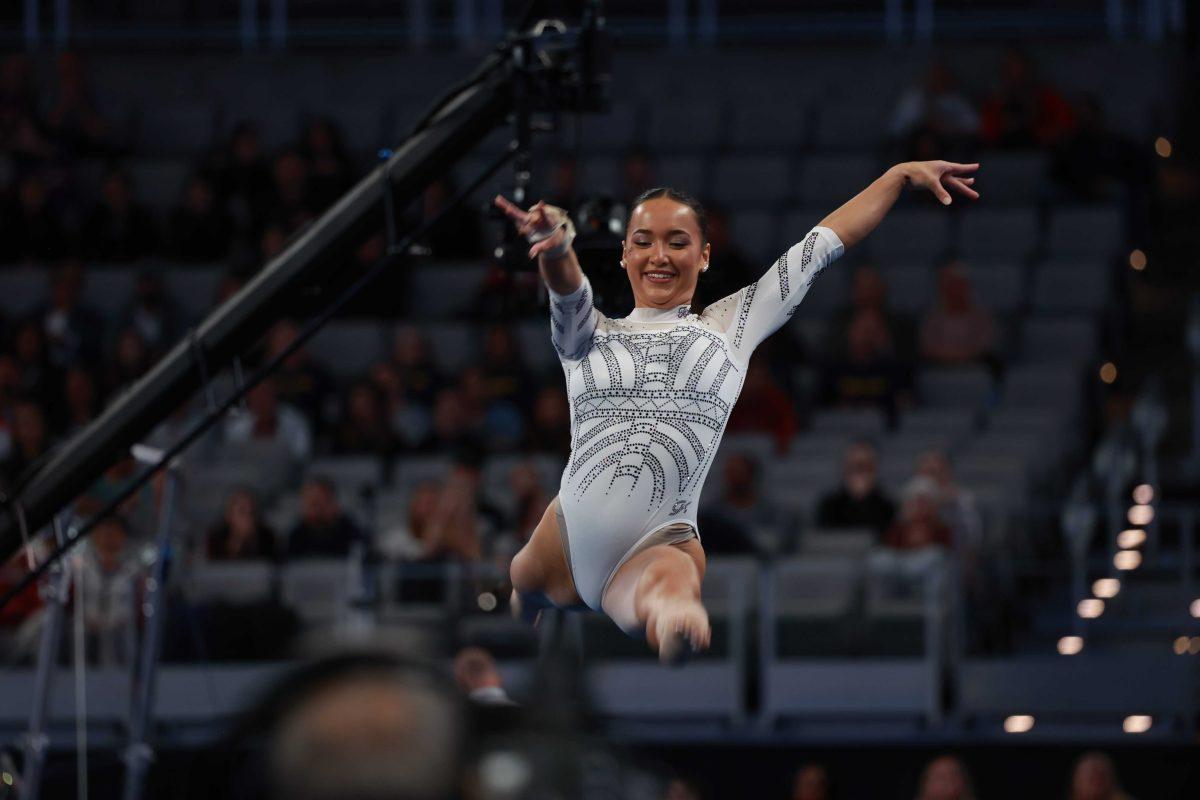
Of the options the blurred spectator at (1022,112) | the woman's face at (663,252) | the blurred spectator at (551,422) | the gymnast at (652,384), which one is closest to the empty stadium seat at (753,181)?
the blurred spectator at (1022,112)

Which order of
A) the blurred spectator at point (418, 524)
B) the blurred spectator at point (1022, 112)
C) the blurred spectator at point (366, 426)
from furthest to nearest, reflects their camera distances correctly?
1. the blurred spectator at point (1022, 112)
2. the blurred spectator at point (366, 426)
3. the blurred spectator at point (418, 524)

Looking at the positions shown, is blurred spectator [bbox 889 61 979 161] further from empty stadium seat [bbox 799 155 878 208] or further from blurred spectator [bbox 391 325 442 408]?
blurred spectator [bbox 391 325 442 408]

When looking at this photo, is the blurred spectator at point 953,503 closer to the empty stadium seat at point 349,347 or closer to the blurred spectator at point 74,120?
the empty stadium seat at point 349,347

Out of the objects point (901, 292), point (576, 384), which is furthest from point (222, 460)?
point (576, 384)

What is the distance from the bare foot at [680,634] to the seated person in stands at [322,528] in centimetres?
532

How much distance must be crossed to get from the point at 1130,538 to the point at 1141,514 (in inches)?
7.9

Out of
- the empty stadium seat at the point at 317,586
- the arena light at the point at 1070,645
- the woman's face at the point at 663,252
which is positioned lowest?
the arena light at the point at 1070,645

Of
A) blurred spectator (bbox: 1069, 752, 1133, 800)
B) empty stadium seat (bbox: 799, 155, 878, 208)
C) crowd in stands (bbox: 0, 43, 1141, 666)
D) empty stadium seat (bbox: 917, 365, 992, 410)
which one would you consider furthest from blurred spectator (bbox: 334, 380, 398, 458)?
blurred spectator (bbox: 1069, 752, 1133, 800)

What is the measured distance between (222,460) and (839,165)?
13.6ft

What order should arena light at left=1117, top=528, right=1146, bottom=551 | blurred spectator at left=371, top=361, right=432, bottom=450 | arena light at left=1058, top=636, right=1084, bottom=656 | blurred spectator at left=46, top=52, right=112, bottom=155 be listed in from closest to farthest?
arena light at left=1058, top=636, right=1084, bottom=656 < arena light at left=1117, top=528, right=1146, bottom=551 < blurred spectator at left=371, top=361, right=432, bottom=450 < blurred spectator at left=46, top=52, right=112, bottom=155

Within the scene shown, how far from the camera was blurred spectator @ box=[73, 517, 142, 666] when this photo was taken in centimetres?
801

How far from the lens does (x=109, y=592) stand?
803cm

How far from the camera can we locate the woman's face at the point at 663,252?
13.6 feet

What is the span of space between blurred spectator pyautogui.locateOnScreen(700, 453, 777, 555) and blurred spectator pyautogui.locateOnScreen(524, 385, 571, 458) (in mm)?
910
